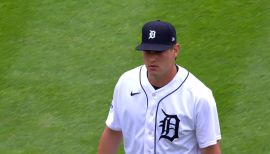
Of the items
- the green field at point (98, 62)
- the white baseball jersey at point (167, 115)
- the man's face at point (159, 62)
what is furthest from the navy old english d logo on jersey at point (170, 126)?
the green field at point (98, 62)

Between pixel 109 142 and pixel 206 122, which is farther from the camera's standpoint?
pixel 109 142

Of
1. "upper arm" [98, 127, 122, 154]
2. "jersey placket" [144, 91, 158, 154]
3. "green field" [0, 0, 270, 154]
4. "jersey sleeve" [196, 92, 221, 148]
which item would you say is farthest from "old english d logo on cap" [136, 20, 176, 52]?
"green field" [0, 0, 270, 154]

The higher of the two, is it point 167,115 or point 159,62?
point 159,62

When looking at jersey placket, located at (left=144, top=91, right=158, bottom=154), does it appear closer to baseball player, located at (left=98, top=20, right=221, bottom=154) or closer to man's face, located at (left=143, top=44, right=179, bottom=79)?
baseball player, located at (left=98, top=20, right=221, bottom=154)

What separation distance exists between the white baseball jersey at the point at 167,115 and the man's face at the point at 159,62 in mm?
108

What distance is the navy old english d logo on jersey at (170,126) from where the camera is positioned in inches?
188

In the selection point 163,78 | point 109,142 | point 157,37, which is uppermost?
point 157,37

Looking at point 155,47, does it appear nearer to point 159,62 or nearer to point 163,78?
point 159,62

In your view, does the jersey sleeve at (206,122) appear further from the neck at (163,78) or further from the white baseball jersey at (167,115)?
the neck at (163,78)

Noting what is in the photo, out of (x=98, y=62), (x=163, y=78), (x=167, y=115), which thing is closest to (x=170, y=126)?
(x=167, y=115)

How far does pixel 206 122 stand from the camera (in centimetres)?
475

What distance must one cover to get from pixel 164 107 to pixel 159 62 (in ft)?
1.04

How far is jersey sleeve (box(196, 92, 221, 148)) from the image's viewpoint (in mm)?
4727

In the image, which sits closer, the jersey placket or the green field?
the jersey placket
